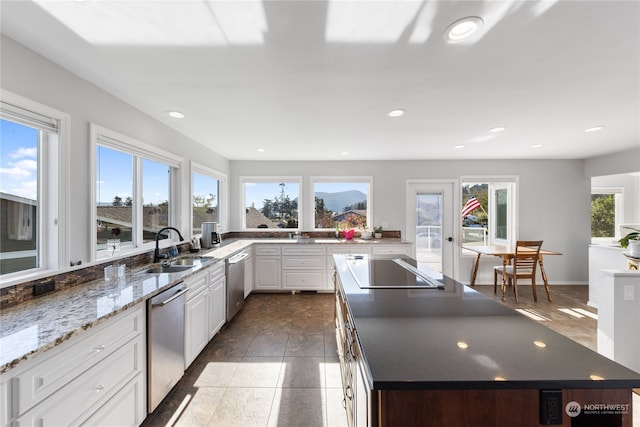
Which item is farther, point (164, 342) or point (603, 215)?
point (603, 215)

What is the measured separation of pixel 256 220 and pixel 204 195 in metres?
1.23

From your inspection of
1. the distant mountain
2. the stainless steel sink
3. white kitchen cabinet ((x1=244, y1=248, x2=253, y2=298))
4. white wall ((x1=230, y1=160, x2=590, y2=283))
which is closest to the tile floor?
white kitchen cabinet ((x1=244, y1=248, x2=253, y2=298))

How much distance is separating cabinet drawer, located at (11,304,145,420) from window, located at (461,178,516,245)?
5231 mm

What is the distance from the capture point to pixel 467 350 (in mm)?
921

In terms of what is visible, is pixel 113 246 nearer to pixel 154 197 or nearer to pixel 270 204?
pixel 154 197

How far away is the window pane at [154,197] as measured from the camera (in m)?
2.71

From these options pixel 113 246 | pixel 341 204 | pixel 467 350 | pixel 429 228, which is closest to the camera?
pixel 467 350

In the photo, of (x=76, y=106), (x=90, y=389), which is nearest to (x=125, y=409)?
(x=90, y=389)

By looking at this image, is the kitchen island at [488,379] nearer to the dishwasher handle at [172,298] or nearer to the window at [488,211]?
the dishwasher handle at [172,298]

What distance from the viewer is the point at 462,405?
799 millimetres

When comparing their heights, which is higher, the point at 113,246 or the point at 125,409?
the point at 113,246

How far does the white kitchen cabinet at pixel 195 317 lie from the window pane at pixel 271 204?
8.29 ft

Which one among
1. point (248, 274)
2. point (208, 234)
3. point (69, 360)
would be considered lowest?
point (248, 274)

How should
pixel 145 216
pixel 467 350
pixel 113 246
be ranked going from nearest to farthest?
1. pixel 467 350
2. pixel 113 246
3. pixel 145 216
